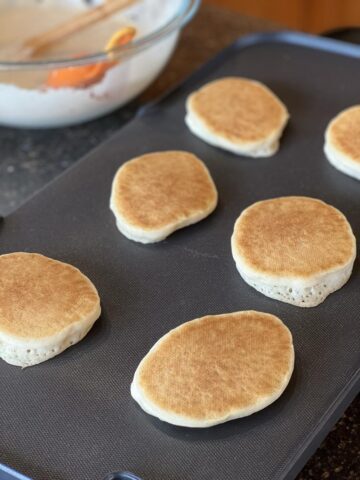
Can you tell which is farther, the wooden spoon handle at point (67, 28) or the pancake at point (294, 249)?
the wooden spoon handle at point (67, 28)

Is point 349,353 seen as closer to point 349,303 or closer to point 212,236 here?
point 349,303

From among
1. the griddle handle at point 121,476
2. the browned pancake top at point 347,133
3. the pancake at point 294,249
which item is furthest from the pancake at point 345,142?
the griddle handle at point 121,476

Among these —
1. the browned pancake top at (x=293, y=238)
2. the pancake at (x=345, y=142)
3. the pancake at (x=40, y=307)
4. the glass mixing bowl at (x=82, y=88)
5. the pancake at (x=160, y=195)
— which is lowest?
the pancake at (x=345, y=142)

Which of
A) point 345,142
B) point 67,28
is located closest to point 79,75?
point 67,28

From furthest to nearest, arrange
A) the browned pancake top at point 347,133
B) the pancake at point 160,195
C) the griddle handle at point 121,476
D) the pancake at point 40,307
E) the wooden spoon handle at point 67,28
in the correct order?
the wooden spoon handle at point 67,28, the browned pancake top at point 347,133, the pancake at point 160,195, the pancake at point 40,307, the griddle handle at point 121,476

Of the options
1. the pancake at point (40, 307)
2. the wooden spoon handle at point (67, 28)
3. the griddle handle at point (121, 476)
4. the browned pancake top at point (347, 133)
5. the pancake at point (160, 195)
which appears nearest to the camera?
the griddle handle at point (121, 476)

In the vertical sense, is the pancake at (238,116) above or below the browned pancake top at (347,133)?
above

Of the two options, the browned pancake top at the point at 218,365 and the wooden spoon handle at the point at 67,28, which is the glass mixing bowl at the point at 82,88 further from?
A: the browned pancake top at the point at 218,365
